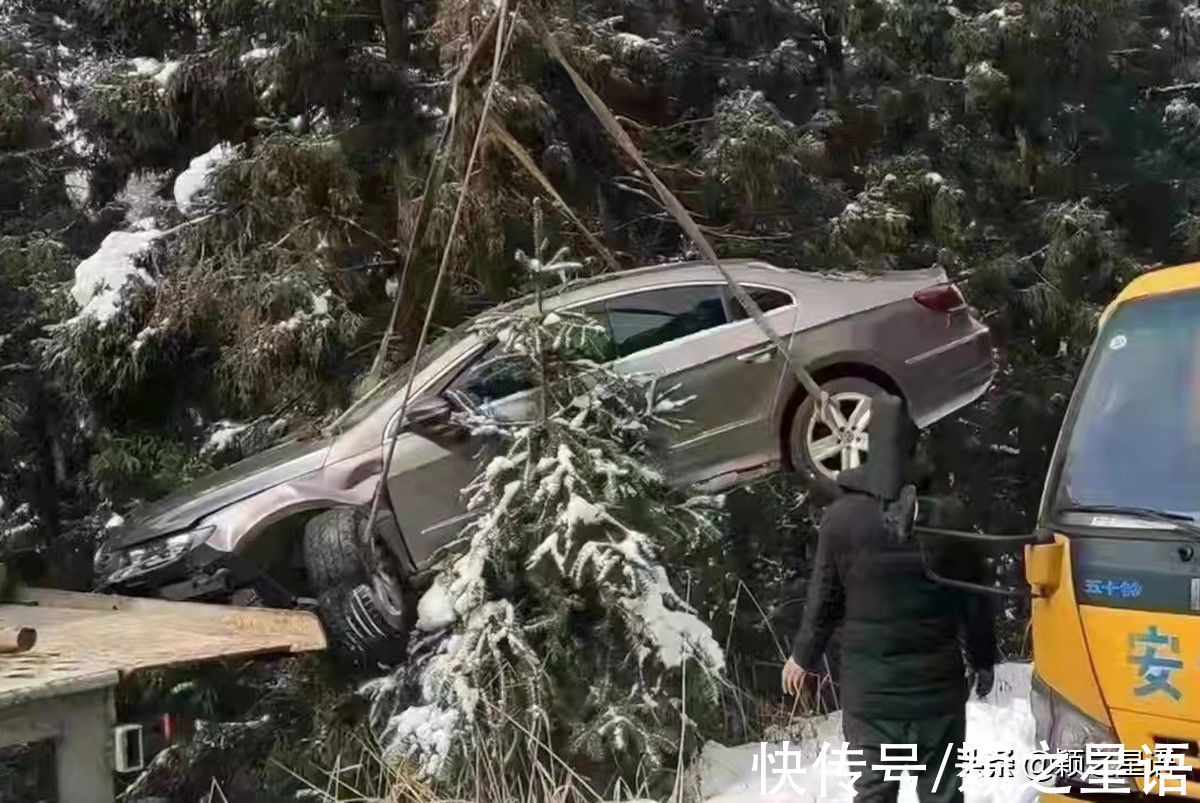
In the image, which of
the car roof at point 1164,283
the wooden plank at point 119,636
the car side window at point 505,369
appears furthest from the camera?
the car side window at point 505,369

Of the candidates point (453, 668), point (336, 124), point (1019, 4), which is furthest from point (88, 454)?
point (1019, 4)

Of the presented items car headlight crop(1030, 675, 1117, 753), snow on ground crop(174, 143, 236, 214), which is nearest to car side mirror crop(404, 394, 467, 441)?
snow on ground crop(174, 143, 236, 214)

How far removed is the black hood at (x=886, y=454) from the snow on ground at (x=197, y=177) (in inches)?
171

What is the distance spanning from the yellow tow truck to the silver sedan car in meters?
2.09

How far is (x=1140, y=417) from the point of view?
10.9 feet

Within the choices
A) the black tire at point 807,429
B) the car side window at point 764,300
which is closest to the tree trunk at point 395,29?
the car side window at point 764,300

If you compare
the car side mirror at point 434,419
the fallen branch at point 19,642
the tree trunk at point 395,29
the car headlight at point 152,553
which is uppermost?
the tree trunk at point 395,29

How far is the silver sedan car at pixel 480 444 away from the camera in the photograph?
18.0 ft

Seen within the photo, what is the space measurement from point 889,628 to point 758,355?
7.53ft

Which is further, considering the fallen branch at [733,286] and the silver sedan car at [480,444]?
the silver sedan car at [480,444]

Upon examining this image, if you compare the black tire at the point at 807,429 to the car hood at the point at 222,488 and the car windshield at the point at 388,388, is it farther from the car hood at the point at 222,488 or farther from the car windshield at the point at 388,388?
the car hood at the point at 222,488

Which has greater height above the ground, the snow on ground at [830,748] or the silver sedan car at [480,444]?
the silver sedan car at [480,444]

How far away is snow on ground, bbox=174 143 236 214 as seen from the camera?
21.3ft

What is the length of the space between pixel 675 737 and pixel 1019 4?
5.53 m
